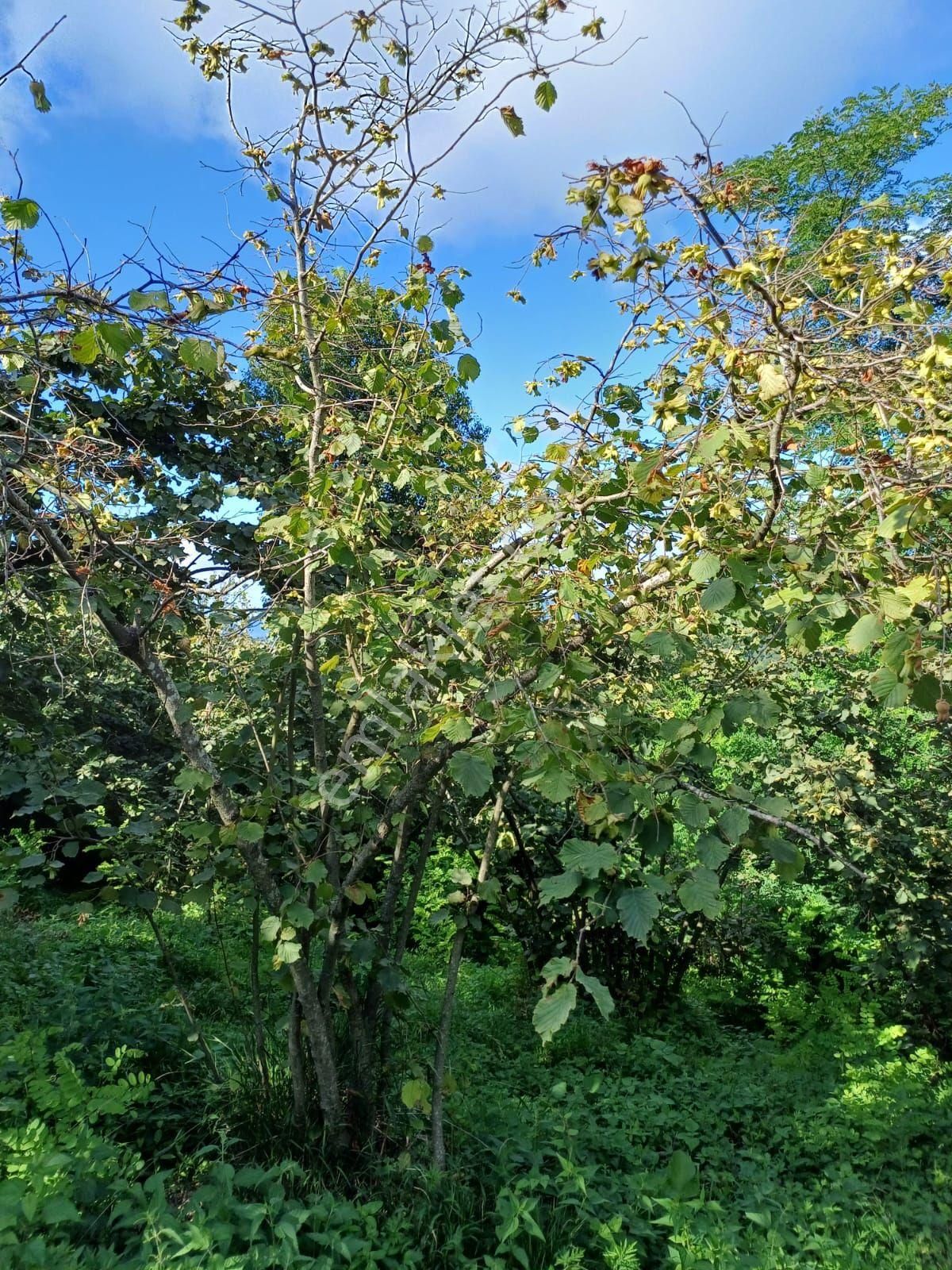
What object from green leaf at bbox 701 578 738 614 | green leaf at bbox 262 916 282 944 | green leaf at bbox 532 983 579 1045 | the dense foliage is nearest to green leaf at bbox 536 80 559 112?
the dense foliage

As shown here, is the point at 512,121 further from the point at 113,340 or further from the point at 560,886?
the point at 560,886

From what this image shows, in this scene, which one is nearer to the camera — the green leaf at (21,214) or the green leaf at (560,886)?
the green leaf at (21,214)

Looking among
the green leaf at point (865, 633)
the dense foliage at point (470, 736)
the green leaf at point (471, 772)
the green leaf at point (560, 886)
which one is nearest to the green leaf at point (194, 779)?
the dense foliage at point (470, 736)

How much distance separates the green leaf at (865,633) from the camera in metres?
1.53

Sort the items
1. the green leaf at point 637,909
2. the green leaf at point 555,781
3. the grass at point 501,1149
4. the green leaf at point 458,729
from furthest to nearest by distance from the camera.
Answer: the grass at point 501,1149, the green leaf at point 458,729, the green leaf at point 555,781, the green leaf at point 637,909

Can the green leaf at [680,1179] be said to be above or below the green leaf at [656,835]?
below

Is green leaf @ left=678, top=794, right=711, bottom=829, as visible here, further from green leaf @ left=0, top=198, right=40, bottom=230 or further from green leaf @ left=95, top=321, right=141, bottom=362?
green leaf @ left=0, top=198, right=40, bottom=230

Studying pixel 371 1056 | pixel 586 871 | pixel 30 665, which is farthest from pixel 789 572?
pixel 30 665

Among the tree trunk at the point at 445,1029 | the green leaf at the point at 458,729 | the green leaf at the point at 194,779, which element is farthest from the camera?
the tree trunk at the point at 445,1029

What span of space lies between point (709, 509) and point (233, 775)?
1734 millimetres

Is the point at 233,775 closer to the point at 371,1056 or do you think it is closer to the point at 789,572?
the point at 371,1056

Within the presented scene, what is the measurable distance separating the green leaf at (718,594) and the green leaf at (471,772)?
0.59 metres

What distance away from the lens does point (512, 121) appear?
229 centimetres

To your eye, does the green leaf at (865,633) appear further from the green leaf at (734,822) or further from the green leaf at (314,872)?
the green leaf at (314,872)
